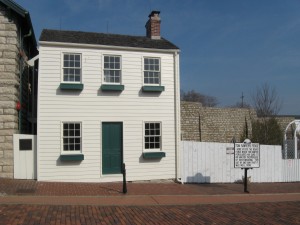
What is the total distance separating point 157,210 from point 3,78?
8248 mm

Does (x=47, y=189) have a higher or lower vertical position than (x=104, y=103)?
lower

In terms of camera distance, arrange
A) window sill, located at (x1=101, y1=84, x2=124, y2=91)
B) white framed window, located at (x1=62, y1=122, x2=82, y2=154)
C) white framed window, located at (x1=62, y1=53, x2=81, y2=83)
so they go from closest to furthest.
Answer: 1. white framed window, located at (x1=62, y1=122, x2=82, y2=154)
2. white framed window, located at (x1=62, y1=53, x2=81, y2=83)
3. window sill, located at (x1=101, y1=84, x2=124, y2=91)

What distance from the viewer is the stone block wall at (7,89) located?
14312 mm

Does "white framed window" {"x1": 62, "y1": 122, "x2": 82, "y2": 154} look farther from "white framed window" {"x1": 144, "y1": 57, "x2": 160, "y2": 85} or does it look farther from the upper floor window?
"white framed window" {"x1": 144, "y1": 57, "x2": 160, "y2": 85}

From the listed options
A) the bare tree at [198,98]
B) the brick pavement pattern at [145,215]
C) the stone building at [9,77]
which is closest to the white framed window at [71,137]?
the stone building at [9,77]

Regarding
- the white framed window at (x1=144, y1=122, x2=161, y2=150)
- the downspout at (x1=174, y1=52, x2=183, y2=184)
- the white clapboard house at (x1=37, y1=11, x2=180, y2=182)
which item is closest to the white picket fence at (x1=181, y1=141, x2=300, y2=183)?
the downspout at (x1=174, y1=52, x2=183, y2=184)

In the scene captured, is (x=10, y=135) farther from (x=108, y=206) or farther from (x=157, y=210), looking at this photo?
(x=157, y=210)

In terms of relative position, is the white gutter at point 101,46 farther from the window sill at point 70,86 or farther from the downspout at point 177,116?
the window sill at point 70,86

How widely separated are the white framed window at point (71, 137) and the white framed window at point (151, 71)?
3598 millimetres

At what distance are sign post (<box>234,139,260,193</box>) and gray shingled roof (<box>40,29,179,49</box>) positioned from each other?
5.33 m

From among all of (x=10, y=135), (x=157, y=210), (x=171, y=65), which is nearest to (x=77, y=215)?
(x=157, y=210)

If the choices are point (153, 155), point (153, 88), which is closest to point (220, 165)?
point (153, 155)

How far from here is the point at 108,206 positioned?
10672mm

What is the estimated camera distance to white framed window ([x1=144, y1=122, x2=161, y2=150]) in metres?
16.1
